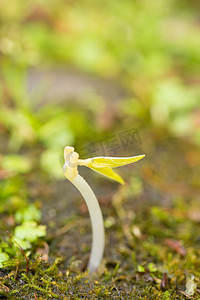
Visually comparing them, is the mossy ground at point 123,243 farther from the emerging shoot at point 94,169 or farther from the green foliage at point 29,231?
the emerging shoot at point 94,169

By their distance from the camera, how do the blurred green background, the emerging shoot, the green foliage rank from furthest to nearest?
the blurred green background, the green foliage, the emerging shoot

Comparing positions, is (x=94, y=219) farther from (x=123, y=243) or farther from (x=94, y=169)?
(x=123, y=243)

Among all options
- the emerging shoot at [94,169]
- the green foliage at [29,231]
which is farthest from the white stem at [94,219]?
the green foliage at [29,231]

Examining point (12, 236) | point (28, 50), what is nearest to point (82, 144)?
point (28, 50)

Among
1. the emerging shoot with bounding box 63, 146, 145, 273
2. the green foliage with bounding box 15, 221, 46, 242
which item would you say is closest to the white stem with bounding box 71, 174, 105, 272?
the emerging shoot with bounding box 63, 146, 145, 273

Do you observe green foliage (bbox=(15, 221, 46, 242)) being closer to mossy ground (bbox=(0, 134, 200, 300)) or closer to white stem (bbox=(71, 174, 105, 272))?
mossy ground (bbox=(0, 134, 200, 300))

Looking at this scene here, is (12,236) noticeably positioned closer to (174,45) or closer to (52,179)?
(52,179)
